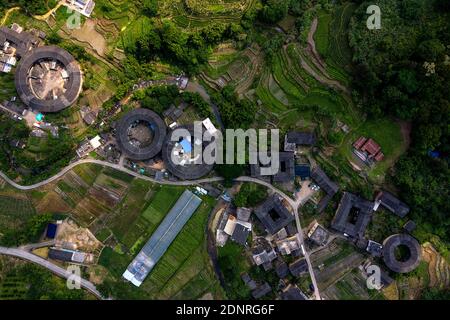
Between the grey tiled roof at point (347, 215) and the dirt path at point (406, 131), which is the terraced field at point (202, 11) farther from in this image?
the grey tiled roof at point (347, 215)

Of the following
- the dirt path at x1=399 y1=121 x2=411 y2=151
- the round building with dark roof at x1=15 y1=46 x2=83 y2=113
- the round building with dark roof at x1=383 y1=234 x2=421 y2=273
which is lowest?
the round building with dark roof at x1=15 y1=46 x2=83 y2=113

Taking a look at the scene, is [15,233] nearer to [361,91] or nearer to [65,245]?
[65,245]

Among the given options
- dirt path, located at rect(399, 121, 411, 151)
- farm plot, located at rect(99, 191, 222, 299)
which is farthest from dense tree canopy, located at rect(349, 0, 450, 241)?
farm plot, located at rect(99, 191, 222, 299)

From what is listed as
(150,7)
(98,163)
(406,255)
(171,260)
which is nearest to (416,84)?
(406,255)

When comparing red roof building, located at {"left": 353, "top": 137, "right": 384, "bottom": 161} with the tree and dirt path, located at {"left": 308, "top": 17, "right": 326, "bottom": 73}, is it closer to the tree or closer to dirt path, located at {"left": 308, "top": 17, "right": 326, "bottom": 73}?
dirt path, located at {"left": 308, "top": 17, "right": 326, "bottom": 73}

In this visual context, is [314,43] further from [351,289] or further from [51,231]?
[51,231]
